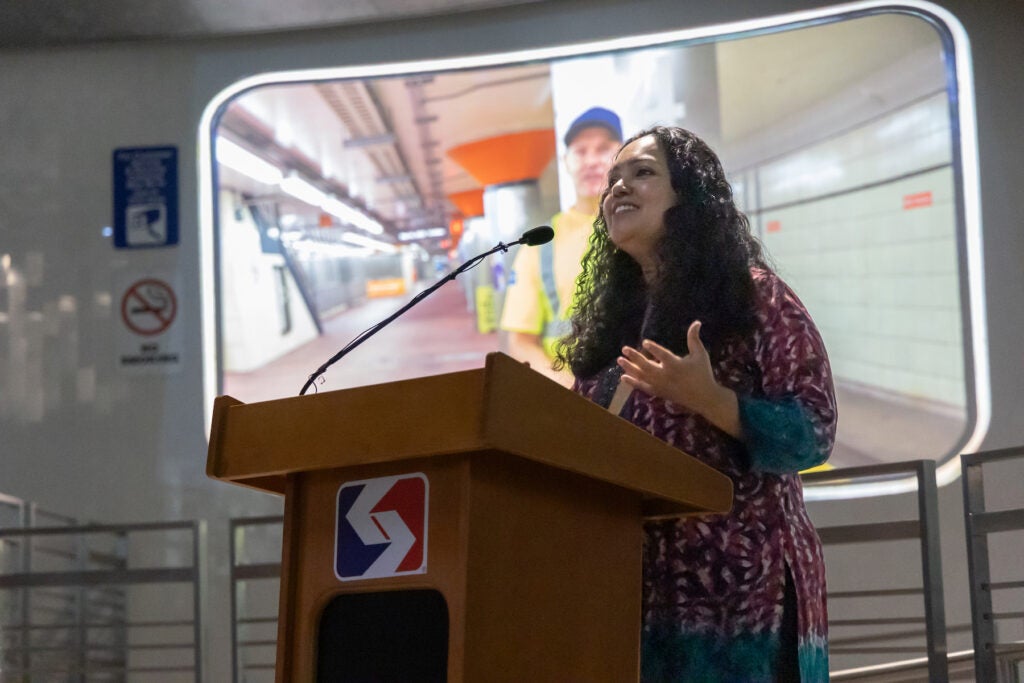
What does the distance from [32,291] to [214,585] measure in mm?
1465

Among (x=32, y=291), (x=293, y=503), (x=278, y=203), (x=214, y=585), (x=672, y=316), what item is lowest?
(x=214, y=585)

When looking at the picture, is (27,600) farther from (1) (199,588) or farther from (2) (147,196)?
(2) (147,196)

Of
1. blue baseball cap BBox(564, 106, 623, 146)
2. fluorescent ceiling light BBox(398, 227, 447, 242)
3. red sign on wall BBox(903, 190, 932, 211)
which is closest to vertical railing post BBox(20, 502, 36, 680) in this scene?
fluorescent ceiling light BBox(398, 227, 447, 242)

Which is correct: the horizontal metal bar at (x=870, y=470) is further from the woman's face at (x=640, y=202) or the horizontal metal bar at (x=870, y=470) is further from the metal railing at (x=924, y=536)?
the woman's face at (x=640, y=202)

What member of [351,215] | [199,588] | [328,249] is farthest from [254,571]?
[351,215]

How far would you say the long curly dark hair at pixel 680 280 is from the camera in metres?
1.54

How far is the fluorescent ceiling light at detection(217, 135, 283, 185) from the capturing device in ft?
15.4

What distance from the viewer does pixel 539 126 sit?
175 inches

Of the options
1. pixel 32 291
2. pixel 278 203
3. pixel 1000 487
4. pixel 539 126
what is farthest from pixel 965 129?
pixel 32 291

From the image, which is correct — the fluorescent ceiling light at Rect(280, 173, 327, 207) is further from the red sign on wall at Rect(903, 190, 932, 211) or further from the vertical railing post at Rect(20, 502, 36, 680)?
the red sign on wall at Rect(903, 190, 932, 211)

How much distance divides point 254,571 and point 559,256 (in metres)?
1.64

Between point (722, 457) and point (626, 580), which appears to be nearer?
point (626, 580)

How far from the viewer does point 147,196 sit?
15.2 feet

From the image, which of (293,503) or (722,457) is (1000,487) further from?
(293,503)
